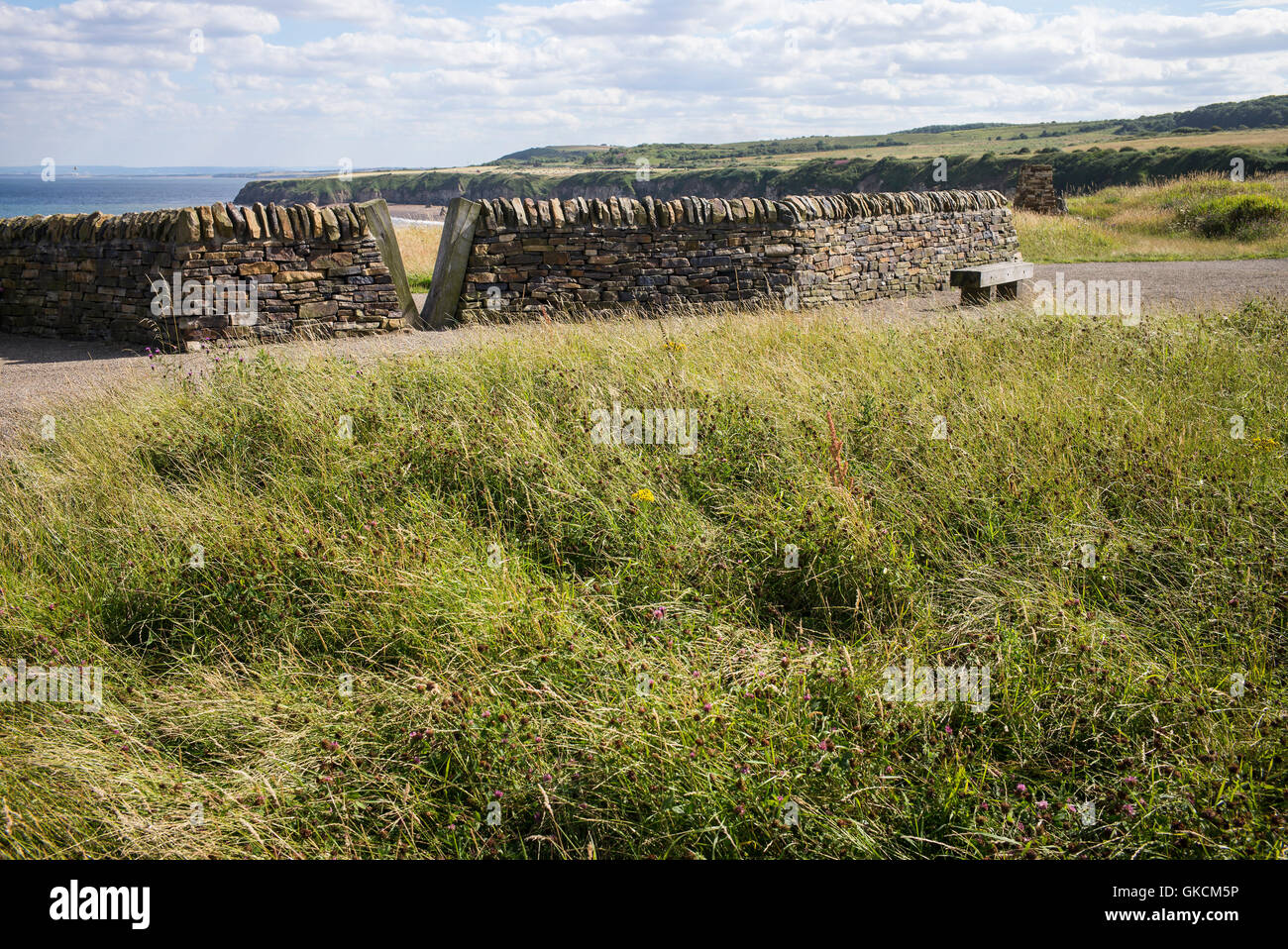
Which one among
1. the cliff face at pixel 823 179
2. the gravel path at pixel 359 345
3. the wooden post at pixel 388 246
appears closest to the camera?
the gravel path at pixel 359 345

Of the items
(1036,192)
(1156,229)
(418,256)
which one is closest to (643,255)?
(418,256)

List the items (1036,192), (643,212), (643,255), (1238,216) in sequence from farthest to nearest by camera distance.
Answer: (1036,192), (1238,216), (643,255), (643,212)

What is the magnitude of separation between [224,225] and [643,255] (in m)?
4.78

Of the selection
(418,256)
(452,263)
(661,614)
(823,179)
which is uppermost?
(823,179)

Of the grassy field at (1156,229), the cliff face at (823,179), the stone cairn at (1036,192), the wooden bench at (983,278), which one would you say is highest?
the cliff face at (823,179)

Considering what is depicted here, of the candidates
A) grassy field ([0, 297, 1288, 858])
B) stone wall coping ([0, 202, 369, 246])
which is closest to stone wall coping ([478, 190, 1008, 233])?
stone wall coping ([0, 202, 369, 246])

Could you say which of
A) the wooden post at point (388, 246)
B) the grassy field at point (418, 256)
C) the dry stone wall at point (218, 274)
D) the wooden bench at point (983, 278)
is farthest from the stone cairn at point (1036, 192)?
the dry stone wall at point (218, 274)

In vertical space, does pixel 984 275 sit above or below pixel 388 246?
below

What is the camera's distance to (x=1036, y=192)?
23.7 metres

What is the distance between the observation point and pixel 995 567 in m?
3.99

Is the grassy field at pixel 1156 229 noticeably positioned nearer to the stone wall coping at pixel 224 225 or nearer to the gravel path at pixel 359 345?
the gravel path at pixel 359 345

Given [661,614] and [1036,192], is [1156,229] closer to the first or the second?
[1036,192]

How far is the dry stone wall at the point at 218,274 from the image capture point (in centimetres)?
948

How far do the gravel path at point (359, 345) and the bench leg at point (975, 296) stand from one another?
184mm
